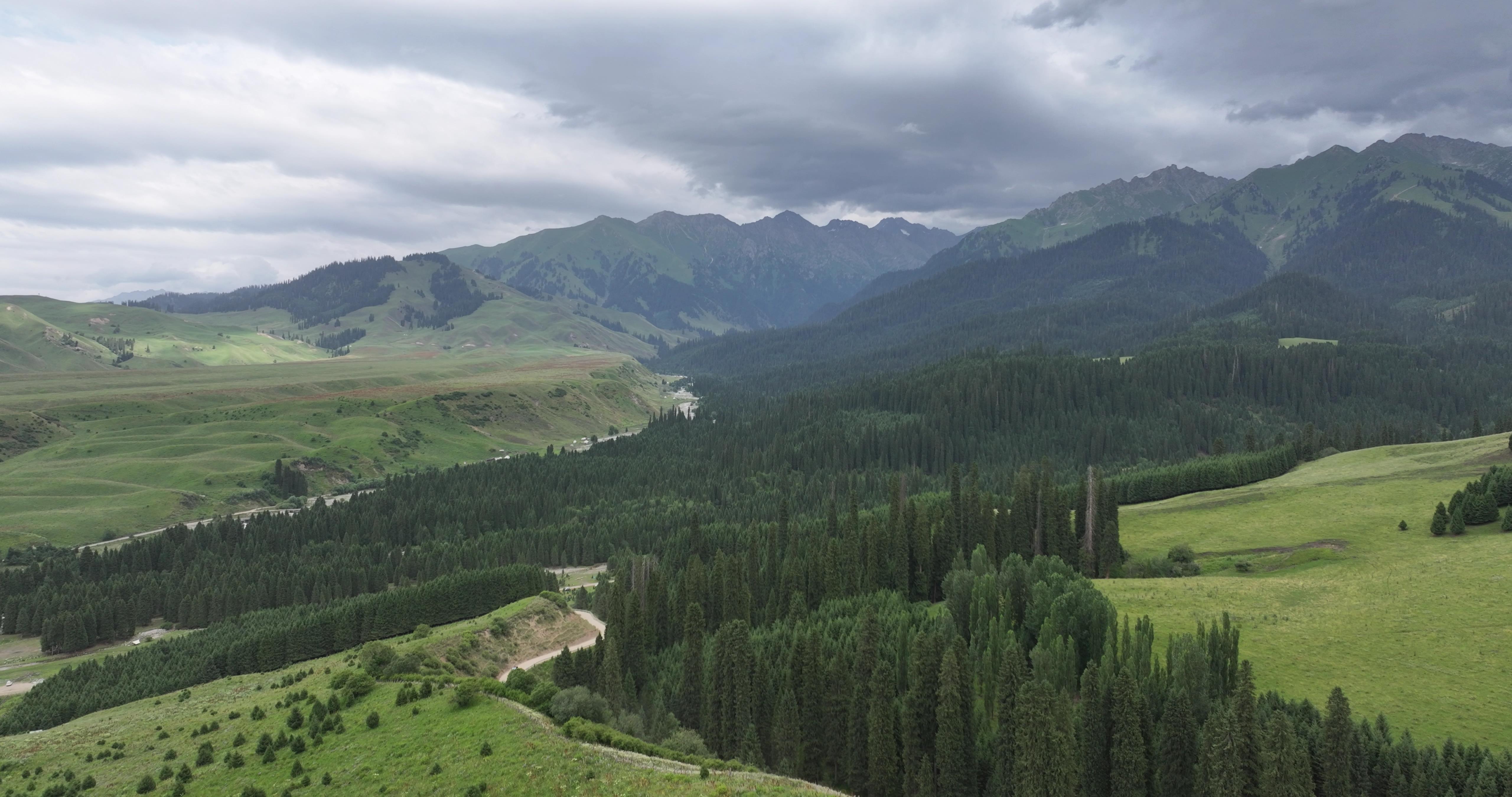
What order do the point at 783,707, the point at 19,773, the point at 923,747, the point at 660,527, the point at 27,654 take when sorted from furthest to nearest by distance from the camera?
the point at 660,527 < the point at 27,654 < the point at 783,707 < the point at 923,747 < the point at 19,773

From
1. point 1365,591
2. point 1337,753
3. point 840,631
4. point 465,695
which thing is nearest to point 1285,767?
point 1337,753

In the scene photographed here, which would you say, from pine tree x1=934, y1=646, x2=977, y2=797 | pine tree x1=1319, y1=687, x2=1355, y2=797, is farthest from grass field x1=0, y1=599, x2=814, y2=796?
pine tree x1=1319, y1=687, x2=1355, y2=797

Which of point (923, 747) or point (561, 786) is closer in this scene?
point (561, 786)

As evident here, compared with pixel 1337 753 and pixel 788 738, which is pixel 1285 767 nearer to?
pixel 1337 753

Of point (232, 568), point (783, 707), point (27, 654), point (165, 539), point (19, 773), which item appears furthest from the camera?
point (165, 539)

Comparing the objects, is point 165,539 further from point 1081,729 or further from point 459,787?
point 1081,729

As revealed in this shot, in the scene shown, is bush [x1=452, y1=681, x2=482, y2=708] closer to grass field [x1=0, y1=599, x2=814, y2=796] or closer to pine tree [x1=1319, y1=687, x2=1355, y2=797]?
grass field [x1=0, y1=599, x2=814, y2=796]

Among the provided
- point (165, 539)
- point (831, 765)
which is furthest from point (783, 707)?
point (165, 539)

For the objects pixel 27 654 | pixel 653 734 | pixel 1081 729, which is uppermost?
pixel 1081 729
